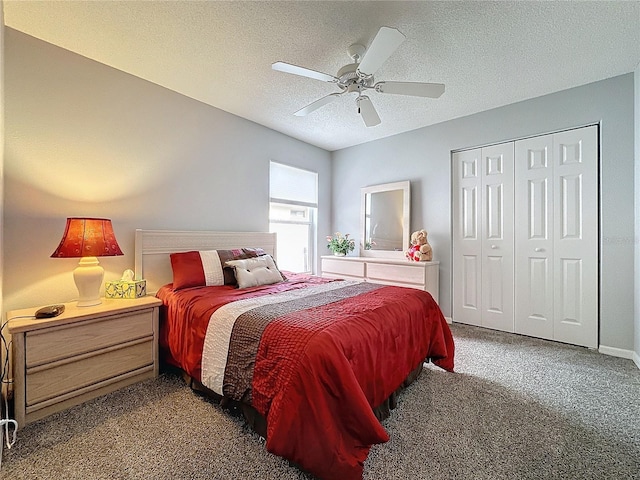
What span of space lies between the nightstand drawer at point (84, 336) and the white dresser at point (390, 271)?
2.59 m

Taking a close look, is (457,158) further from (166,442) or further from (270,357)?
(166,442)

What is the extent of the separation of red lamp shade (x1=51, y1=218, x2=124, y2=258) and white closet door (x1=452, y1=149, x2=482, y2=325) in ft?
11.9

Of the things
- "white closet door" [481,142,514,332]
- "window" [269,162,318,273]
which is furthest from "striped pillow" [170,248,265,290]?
"white closet door" [481,142,514,332]

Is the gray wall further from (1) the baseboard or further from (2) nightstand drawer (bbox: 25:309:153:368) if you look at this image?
(2) nightstand drawer (bbox: 25:309:153:368)

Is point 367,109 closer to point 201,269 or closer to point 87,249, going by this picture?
point 201,269

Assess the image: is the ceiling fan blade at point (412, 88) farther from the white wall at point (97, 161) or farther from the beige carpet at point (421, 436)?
the beige carpet at point (421, 436)

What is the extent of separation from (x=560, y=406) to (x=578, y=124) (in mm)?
2651

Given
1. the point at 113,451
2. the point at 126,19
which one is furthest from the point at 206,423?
the point at 126,19

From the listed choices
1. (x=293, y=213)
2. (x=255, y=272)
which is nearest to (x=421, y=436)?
(x=255, y=272)

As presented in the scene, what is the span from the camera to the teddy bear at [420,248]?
3.63 metres

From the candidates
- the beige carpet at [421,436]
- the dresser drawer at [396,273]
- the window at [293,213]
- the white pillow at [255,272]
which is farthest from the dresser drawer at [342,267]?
the beige carpet at [421,436]

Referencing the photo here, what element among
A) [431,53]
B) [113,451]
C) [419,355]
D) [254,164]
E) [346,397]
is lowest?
[113,451]

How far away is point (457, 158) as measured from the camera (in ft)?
12.1

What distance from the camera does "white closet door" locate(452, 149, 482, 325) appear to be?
352cm
